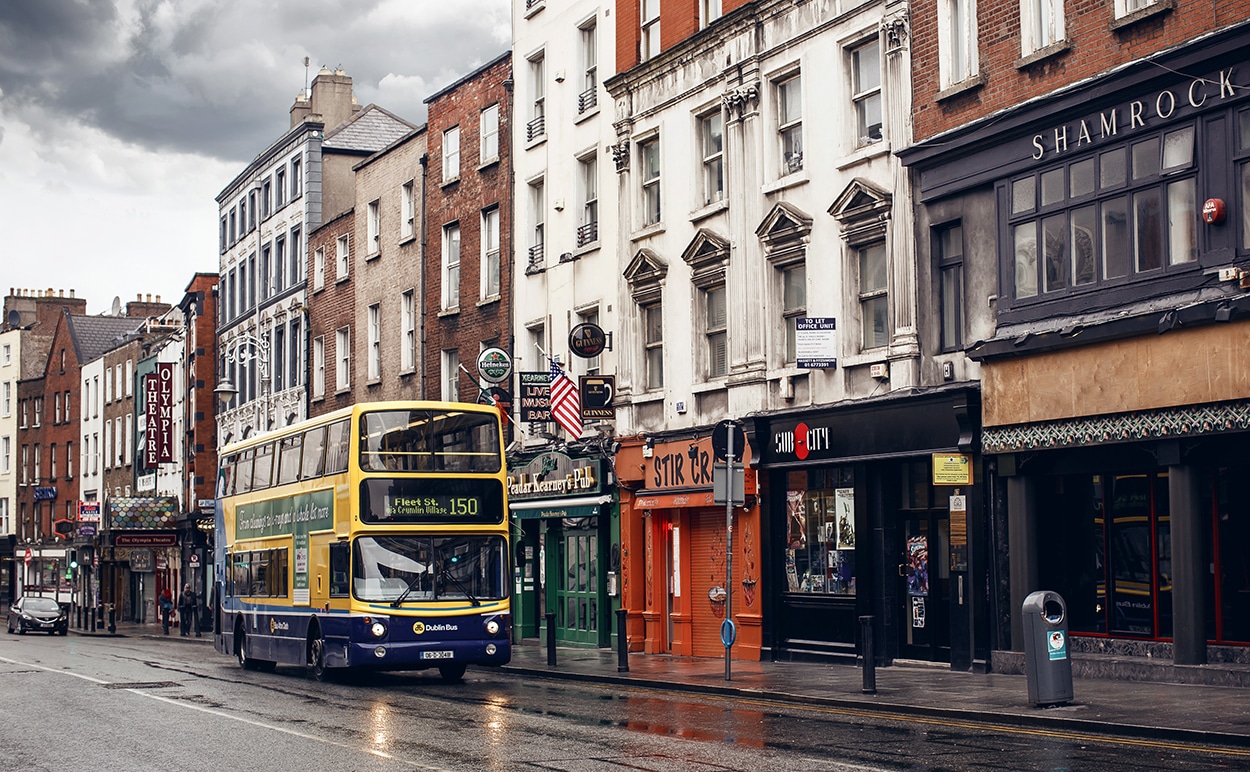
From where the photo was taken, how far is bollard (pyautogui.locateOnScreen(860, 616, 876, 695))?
1864cm

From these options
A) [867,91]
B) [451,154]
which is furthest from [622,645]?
[451,154]

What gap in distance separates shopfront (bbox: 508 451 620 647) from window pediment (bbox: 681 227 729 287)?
518 cm

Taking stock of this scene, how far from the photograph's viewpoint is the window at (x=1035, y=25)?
2061 centimetres

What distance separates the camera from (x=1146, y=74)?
18688mm

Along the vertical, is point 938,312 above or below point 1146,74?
below

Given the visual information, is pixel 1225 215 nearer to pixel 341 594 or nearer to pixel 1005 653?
pixel 1005 653

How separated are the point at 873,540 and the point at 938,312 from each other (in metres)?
3.86

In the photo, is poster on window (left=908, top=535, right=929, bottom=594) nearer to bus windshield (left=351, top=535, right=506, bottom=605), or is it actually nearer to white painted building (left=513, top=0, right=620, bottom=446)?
bus windshield (left=351, top=535, right=506, bottom=605)

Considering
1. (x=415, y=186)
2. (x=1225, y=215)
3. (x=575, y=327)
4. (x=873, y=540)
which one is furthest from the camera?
(x=415, y=186)

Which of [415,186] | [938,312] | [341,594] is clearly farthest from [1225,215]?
[415,186]

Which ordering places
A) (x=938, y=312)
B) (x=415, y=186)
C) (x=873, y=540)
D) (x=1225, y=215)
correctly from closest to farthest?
(x=1225, y=215) < (x=938, y=312) < (x=873, y=540) < (x=415, y=186)

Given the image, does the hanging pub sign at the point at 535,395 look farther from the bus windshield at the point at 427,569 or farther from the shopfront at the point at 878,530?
the bus windshield at the point at 427,569

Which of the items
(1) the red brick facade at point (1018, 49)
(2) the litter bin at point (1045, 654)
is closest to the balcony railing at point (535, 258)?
(1) the red brick facade at point (1018, 49)

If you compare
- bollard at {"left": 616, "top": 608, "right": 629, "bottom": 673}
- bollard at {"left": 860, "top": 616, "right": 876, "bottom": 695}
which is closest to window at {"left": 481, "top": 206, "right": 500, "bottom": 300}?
bollard at {"left": 616, "top": 608, "right": 629, "bottom": 673}
